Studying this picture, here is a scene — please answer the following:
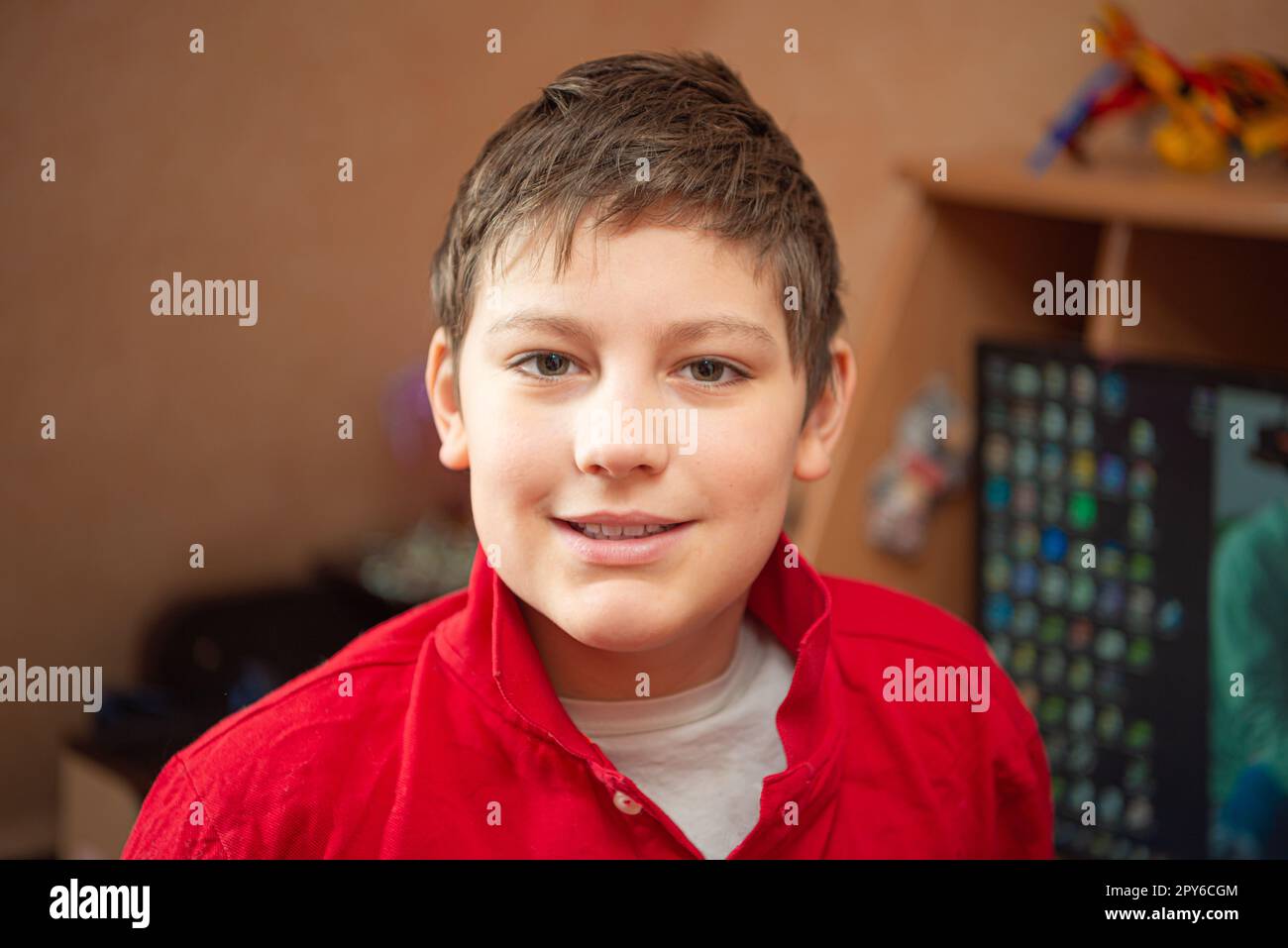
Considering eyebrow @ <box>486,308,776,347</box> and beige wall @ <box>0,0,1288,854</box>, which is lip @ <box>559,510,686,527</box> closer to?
eyebrow @ <box>486,308,776,347</box>

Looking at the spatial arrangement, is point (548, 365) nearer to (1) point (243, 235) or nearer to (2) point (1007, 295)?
(2) point (1007, 295)

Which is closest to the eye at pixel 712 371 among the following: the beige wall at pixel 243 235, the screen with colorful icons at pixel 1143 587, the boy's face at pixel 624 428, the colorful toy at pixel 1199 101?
the boy's face at pixel 624 428

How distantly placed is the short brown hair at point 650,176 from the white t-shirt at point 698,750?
0.61 feet

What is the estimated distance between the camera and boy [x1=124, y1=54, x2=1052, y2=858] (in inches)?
26.2

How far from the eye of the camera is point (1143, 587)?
1.20 metres

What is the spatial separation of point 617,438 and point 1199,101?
0.83 m

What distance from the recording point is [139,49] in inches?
69.9

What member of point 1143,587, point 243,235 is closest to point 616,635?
point 1143,587

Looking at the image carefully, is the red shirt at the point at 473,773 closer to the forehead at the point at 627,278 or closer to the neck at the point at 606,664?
the neck at the point at 606,664

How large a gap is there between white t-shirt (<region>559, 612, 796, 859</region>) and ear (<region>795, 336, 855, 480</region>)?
0.42 ft

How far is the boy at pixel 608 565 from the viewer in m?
0.66

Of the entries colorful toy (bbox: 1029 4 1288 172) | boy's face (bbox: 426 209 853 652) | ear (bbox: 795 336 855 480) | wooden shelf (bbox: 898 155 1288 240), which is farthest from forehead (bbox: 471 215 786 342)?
colorful toy (bbox: 1029 4 1288 172)
